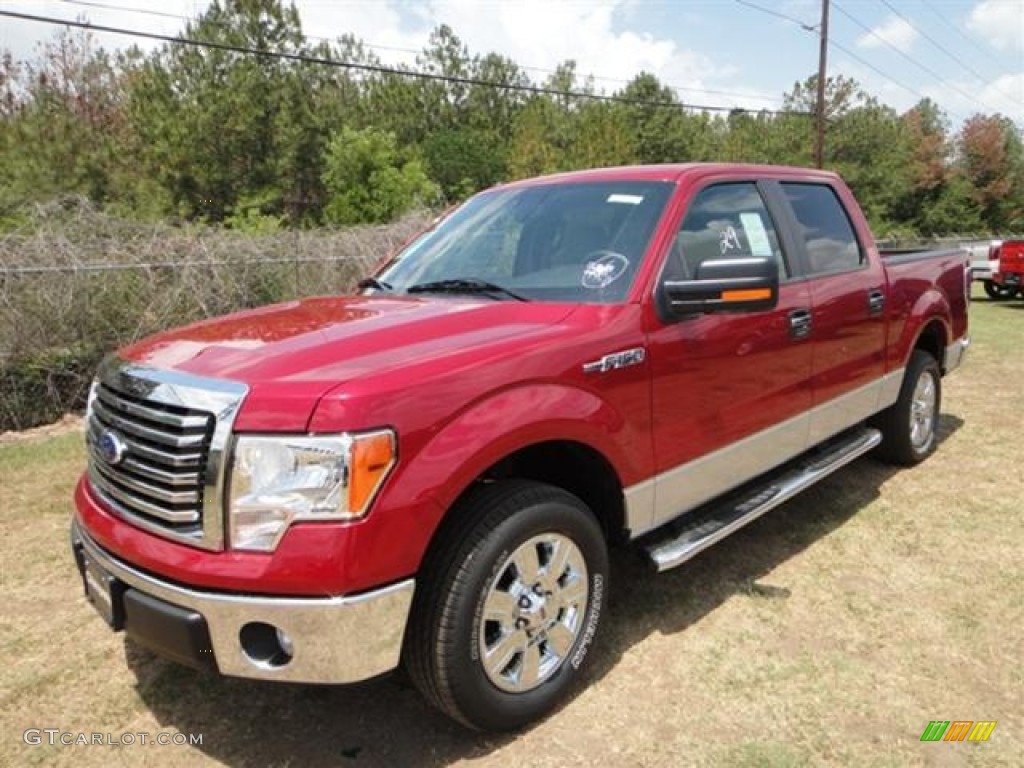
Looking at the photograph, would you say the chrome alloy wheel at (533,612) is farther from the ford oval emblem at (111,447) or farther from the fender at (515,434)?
the ford oval emblem at (111,447)

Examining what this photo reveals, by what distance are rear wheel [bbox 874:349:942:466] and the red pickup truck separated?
1340 millimetres

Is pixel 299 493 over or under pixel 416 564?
over

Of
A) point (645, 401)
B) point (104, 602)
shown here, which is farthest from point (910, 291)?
point (104, 602)

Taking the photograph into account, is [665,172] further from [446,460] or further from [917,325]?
[917,325]

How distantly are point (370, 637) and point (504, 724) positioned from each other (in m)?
0.67

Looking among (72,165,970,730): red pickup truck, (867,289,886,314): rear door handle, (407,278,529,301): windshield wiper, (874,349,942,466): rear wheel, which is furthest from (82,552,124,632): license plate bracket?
(874,349,942,466): rear wheel

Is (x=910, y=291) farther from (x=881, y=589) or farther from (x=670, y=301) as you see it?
(x=670, y=301)

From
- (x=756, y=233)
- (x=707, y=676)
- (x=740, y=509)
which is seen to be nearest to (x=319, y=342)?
(x=707, y=676)

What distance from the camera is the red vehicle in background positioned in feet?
49.6

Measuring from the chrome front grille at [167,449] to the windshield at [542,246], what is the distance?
127 centimetres

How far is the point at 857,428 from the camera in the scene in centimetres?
483

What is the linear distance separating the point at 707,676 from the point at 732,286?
1465 millimetres

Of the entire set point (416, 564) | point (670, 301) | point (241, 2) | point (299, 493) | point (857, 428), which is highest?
point (241, 2)

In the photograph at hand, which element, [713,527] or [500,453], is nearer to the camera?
[500,453]
